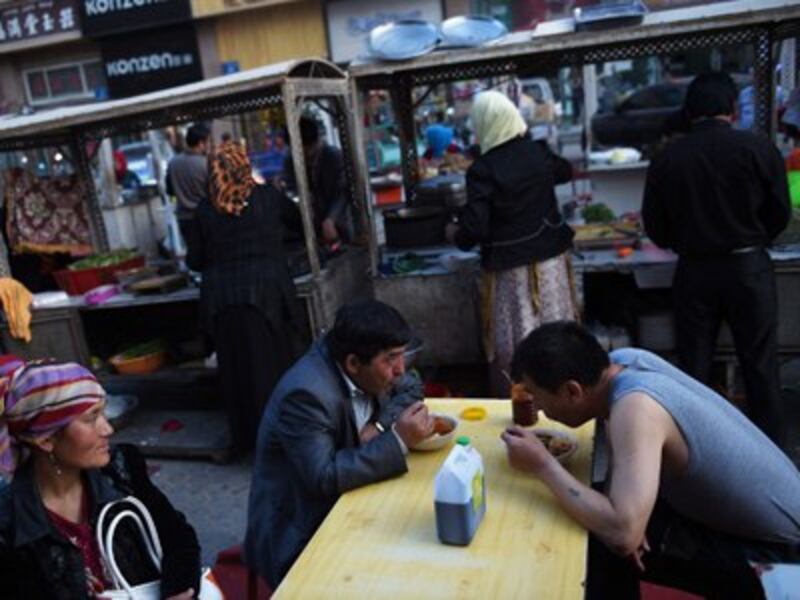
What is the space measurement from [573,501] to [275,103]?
13.7 feet

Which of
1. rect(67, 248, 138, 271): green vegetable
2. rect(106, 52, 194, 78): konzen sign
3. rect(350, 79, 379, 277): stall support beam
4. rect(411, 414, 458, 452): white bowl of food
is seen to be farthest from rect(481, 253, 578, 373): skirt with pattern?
rect(106, 52, 194, 78): konzen sign

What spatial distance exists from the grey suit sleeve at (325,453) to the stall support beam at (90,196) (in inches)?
177

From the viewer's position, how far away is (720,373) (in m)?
4.49

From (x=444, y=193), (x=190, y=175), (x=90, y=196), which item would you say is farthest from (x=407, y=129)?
(x=90, y=196)

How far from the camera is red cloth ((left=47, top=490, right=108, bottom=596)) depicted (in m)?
2.02

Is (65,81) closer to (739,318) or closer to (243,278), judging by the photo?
(243,278)

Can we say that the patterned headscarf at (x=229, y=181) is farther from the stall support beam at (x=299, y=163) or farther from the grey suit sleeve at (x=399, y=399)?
the grey suit sleeve at (x=399, y=399)

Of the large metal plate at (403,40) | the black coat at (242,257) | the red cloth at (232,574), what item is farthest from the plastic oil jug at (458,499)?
the large metal plate at (403,40)

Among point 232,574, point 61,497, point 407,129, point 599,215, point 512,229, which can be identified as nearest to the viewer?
point 61,497

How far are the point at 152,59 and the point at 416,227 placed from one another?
40.6 feet

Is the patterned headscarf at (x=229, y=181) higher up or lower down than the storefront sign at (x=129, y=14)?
lower down

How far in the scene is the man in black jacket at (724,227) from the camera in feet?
11.8

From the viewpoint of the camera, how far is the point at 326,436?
2.24 metres

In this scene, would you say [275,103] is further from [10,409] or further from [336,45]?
[336,45]
